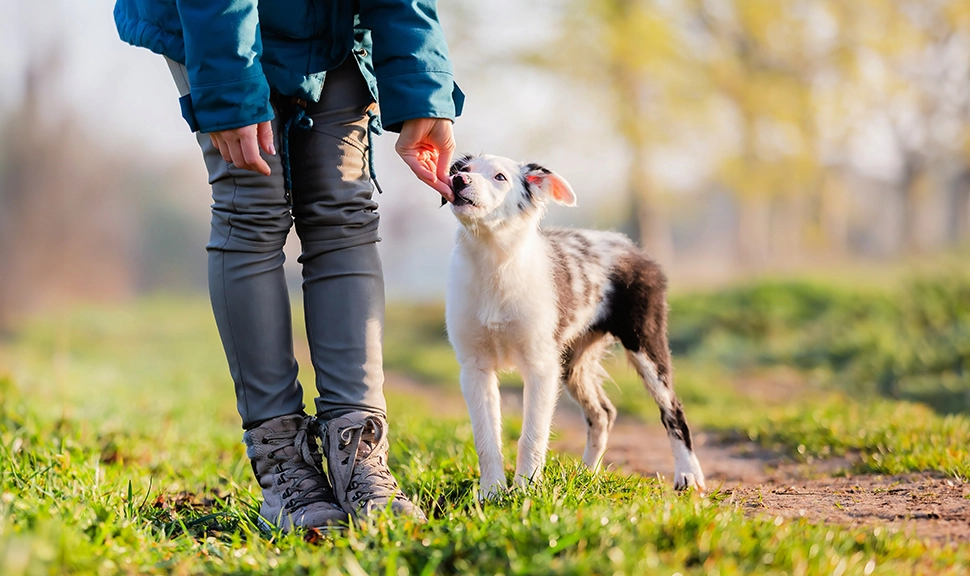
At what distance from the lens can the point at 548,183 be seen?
12.0 ft

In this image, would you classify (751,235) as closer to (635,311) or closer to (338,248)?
(635,311)

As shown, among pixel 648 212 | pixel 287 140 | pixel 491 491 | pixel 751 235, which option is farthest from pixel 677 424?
pixel 751 235

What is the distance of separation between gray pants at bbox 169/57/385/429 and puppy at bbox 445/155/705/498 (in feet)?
1.54

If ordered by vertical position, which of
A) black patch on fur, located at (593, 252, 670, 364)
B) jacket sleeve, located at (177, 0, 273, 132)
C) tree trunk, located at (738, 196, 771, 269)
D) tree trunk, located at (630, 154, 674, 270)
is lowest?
tree trunk, located at (738, 196, 771, 269)

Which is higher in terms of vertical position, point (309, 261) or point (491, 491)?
point (309, 261)

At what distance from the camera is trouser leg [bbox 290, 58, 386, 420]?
2932 mm

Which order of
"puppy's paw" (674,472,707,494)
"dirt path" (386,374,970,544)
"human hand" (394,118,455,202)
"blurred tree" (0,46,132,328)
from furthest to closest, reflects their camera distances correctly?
"blurred tree" (0,46,132,328) < "puppy's paw" (674,472,707,494) < "human hand" (394,118,455,202) < "dirt path" (386,374,970,544)

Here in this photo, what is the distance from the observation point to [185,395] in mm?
7820

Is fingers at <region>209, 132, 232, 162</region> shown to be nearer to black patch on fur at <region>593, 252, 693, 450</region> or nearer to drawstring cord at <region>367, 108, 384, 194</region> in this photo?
drawstring cord at <region>367, 108, 384, 194</region>

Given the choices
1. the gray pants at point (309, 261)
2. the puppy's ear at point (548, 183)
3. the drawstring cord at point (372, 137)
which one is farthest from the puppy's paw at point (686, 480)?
the drawstring cord at point (372, 137)

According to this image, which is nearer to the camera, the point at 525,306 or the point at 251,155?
the point at 251,155

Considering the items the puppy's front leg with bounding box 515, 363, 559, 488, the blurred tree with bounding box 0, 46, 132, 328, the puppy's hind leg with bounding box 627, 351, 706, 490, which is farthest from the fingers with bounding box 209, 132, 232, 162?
the blurred tree with bounding box 0, 46, 132, 328

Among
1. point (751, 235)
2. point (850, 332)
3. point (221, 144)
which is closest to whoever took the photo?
point (221, 144)

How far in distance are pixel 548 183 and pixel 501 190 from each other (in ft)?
0.94
